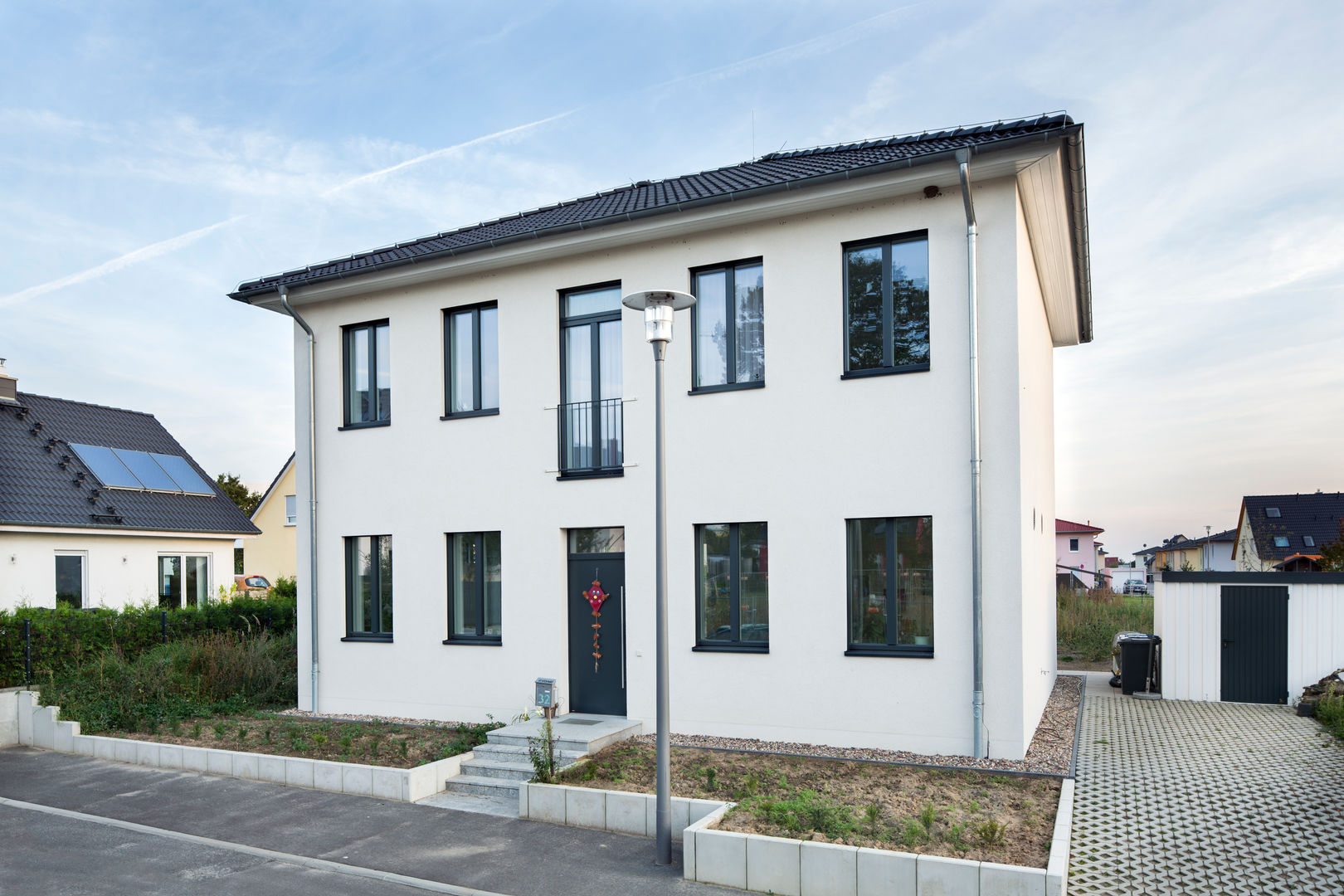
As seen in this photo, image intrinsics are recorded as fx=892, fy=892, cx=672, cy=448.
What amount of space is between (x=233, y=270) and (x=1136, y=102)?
42.4 feet

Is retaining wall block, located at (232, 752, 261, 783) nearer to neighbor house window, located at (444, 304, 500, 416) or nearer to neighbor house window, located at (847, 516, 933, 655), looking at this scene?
neighbor house window, located at (444, 304, 500, 416)

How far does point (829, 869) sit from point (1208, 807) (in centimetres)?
376

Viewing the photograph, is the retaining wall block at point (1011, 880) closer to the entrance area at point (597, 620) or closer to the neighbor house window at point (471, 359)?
the entrance area at point (597, 620)

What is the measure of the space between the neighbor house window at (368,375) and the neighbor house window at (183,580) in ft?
34.3

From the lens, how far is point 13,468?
1902 centimetres

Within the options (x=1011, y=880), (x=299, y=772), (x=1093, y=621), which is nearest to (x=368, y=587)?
(x=299, y=772)

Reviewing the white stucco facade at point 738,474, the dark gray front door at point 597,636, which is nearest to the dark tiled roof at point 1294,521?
the white stucco facade at point 738,474

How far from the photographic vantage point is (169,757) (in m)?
10.2

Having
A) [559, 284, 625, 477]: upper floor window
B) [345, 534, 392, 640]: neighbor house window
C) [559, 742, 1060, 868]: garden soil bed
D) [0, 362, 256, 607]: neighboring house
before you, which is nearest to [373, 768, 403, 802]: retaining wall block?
[559, 742, 1060, 868]: garden soil bed

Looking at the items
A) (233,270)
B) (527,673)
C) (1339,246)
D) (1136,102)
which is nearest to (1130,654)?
(1339,246)

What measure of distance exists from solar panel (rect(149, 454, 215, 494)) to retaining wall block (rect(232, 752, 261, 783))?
48.2 ft

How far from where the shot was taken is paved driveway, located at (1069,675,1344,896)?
5984 mm

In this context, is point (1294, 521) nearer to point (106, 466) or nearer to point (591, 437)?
point (591, 437)

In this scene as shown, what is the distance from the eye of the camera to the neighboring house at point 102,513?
1817 centimetres
